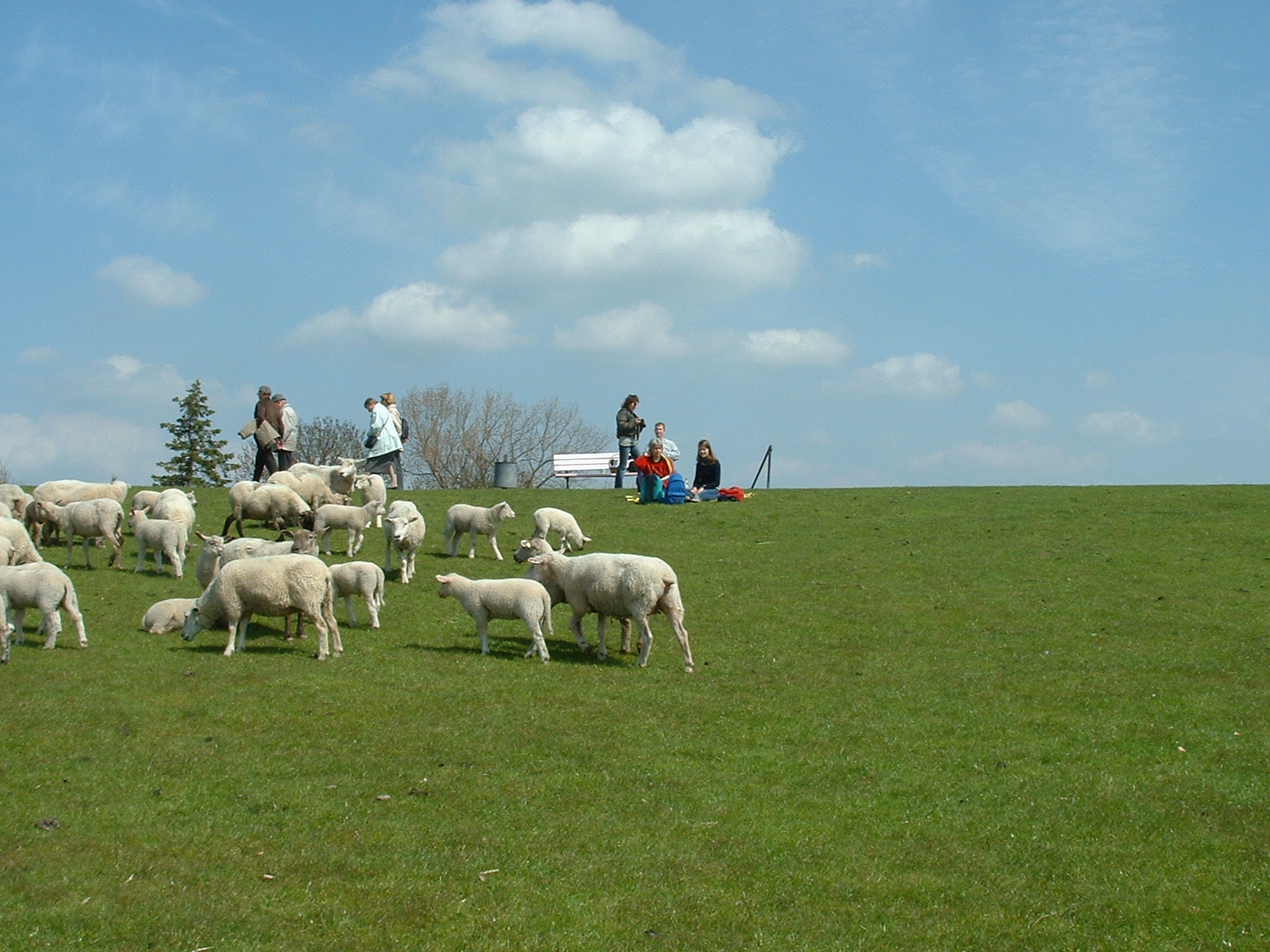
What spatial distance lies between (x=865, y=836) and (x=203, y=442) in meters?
65.3

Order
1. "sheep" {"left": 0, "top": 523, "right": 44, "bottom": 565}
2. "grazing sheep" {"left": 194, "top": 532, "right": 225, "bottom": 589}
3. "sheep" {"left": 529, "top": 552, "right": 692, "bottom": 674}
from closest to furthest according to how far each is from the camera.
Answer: "sheep" {"left": 529, "top": 552, "right": 692, "bottom": 674} → "grazing sheep" {"left": 194, "top": 532, "right": 225, "bottom": 589} → "sheep" {"left": 0, "top": 523, "right": 44, "bottom": 565}

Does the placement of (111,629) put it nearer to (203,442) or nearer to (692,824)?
(692,824)

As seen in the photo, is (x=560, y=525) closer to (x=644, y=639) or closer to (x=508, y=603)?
(x=508, y=603)

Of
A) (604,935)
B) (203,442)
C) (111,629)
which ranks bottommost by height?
(604,935)

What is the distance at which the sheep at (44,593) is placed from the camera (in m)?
Result: 15.1

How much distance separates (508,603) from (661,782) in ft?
17.4

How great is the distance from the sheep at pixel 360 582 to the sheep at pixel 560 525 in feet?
18.3

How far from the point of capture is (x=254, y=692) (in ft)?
44.8

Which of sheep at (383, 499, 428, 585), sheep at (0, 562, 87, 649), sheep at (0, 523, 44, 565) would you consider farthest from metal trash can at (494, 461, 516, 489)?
sheep at (0, 562, 87, 649)

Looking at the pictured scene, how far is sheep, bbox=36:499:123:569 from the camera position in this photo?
21.4 metres

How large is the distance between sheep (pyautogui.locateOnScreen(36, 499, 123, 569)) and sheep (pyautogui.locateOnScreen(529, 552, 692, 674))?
9.55 m

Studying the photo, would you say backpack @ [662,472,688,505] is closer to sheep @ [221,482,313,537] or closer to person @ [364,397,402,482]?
person @ [364,397,402,482]

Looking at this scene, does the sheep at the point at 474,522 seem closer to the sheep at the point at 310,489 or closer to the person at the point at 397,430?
the sheep at the point at 310,489

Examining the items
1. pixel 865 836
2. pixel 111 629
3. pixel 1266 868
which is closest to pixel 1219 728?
pixel 1266 868
